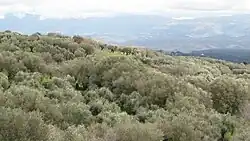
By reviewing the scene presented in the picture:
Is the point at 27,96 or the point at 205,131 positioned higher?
the point at 27,96

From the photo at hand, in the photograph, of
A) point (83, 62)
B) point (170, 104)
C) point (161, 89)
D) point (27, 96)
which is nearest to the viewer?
point (27, 96)

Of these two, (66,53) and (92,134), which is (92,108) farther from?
(66,53)

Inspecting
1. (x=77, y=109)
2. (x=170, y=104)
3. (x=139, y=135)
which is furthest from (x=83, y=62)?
(x=139, y=135)

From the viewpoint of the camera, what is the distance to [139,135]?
27656 mm

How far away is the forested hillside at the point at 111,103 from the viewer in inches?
1046

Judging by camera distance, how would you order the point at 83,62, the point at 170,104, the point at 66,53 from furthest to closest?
the point at 66,53 < the point at 83,62 < the point at 170,104

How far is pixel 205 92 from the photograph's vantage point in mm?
45688

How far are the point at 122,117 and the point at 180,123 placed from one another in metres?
4.13

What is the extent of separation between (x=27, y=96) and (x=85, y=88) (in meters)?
17.2

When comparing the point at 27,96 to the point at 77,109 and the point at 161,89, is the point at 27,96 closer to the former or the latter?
the point at 77,109

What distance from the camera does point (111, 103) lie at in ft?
131

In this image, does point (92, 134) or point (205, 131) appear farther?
point (205, 131)

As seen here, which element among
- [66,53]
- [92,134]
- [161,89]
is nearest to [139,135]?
[92,134]

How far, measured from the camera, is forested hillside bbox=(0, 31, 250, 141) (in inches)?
1046
